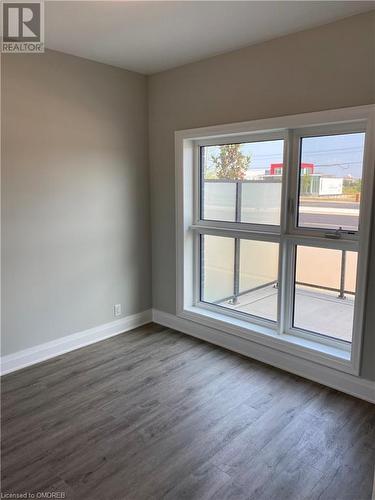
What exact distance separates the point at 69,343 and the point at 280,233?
82.4 inches

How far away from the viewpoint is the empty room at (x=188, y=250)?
83.9 inches

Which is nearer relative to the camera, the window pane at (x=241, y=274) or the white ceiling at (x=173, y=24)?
the white ceiling at (x=173, y=24)

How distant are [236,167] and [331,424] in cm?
218

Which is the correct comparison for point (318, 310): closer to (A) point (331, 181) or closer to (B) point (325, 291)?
(B) point (325, 291)

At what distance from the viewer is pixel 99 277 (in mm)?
3504

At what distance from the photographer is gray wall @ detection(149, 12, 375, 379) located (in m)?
2.41

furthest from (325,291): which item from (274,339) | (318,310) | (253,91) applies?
(253,91)

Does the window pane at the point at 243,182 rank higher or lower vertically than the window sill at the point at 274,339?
higher

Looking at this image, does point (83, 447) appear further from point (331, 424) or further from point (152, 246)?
point (152, 246)

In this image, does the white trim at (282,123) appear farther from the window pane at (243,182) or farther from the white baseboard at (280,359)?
the white baseboard at (280,359)

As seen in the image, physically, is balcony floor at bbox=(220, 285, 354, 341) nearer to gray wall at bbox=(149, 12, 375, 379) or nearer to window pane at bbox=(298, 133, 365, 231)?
gray wall at bbox=(149, 12, 375, 379)

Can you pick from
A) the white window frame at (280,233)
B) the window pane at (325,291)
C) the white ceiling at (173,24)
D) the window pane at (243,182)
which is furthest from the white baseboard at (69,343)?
the white ceiling at (173,24)

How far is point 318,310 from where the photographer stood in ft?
9.80

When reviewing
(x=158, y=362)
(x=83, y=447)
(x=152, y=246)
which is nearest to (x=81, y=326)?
(x=158, y=362)
